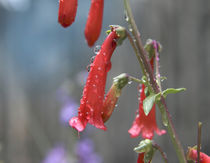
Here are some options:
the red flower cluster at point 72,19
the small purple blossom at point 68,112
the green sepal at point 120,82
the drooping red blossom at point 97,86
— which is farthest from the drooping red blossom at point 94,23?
the small purple blossom at point 68,112

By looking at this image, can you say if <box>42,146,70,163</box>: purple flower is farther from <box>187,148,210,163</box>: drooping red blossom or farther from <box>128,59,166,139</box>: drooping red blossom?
<box>187,148,210,163</box>: drooping red blossom

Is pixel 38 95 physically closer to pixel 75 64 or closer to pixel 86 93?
pixel 75 64

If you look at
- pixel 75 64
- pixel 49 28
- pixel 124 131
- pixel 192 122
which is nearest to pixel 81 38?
pixel 75 64

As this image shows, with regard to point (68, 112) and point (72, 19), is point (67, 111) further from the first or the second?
point (72, 19)

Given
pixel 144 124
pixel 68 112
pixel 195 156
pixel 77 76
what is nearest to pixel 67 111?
pixel 68 112

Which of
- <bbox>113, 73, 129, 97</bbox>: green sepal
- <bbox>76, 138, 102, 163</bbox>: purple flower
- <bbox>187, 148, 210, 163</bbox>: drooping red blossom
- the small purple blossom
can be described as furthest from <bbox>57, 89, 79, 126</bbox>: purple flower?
→ <bbox>187, 148, 210, 163</bbox>: drooping red blossom

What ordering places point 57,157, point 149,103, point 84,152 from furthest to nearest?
1. point 57,157
2. point 84,152
3. point 149,103
